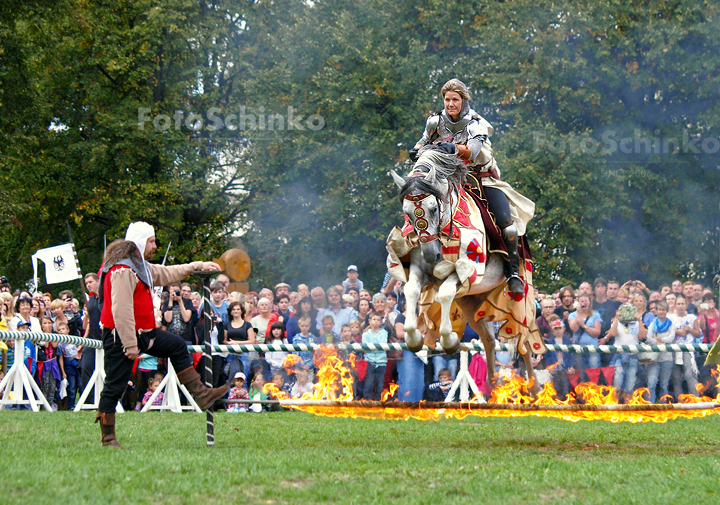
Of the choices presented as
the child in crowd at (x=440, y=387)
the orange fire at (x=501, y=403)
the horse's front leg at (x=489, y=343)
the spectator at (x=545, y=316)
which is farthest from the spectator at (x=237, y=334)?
the spectator at (x=545, y=316)

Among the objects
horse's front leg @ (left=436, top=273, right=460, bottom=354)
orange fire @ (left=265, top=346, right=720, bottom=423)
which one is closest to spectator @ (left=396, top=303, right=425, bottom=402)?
orange fire @ (left=265, top=346, right=720, bottom=423)

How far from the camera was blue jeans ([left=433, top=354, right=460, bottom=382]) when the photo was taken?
1232 centimetres

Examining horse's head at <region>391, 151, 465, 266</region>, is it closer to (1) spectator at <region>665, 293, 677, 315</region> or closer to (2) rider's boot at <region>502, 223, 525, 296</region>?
(2) rider's boot at <region>502, 223, 525, 296</region>

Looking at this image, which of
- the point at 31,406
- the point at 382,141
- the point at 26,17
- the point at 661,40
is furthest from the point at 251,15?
the point at 31,406

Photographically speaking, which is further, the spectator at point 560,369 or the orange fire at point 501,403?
the spectator at point 560,369

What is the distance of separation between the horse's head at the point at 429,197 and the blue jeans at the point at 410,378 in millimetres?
3508

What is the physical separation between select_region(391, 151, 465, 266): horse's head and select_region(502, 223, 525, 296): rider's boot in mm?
961

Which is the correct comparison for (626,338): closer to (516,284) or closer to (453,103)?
(516,284)

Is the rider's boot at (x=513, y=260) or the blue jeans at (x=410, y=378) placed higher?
the rider's boot at (x=513, y=260)

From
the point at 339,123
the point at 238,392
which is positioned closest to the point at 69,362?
the point at 238,392

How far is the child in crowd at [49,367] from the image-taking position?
14180mm

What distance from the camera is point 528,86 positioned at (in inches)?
944

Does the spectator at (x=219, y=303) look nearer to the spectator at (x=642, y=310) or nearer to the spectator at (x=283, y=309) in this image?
the spectator at (x=283, y=309)

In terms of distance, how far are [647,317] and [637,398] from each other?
14.6 ft
